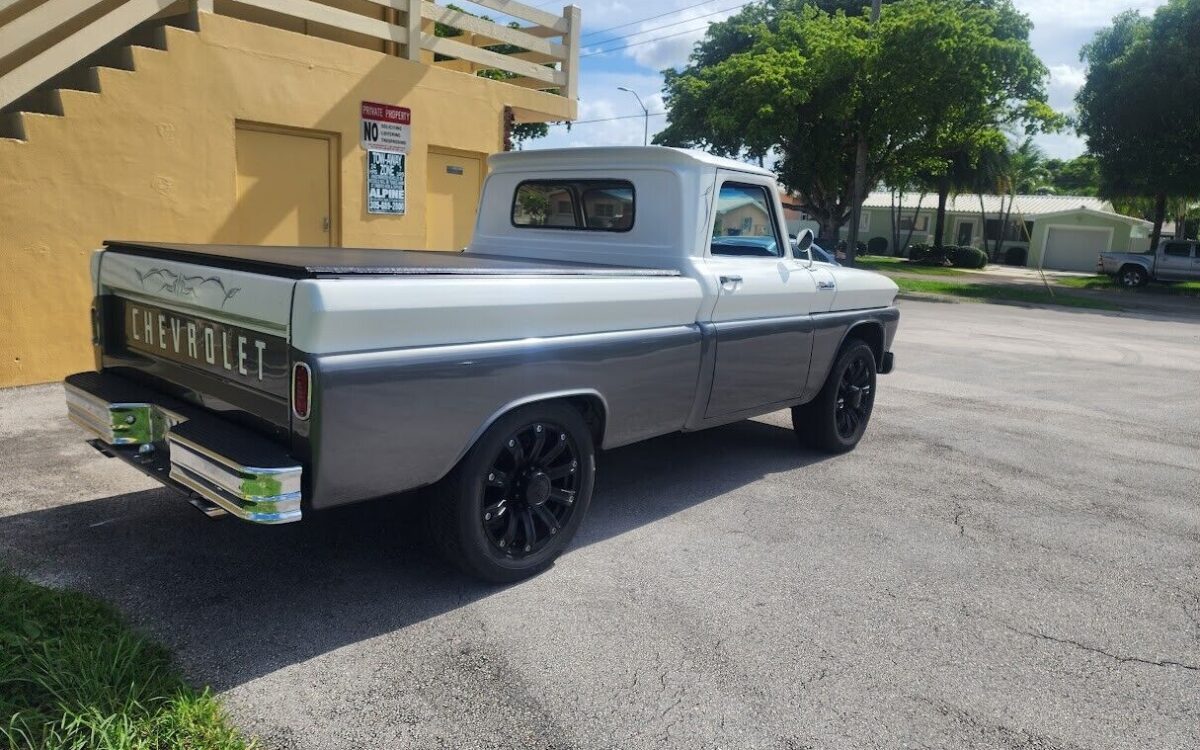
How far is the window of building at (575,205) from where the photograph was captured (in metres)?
5.04

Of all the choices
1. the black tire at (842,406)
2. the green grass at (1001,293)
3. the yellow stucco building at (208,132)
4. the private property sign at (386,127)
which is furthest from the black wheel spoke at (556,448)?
the green grass at (1001,293)

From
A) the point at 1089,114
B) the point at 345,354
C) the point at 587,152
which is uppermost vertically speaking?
the point at 1089,114

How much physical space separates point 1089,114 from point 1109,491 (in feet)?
88.9

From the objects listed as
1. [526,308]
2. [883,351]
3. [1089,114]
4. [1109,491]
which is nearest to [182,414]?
[526,308]

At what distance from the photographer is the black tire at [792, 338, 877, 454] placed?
19.8 feet

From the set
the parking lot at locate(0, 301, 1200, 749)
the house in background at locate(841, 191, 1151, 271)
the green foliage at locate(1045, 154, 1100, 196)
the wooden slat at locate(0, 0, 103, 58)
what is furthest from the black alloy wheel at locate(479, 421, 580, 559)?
the green foliage at locate(1045, 154, 1100, 196)

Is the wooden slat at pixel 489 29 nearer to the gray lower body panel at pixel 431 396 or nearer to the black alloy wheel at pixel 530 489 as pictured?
the gray lower body panel at pixel 431 396

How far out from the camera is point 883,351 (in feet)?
21.5

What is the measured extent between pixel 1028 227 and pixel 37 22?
2053 inches

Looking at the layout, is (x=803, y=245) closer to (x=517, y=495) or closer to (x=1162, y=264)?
(x=517, y=495)

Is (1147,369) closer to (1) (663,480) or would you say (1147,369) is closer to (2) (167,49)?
(1) (663,480)

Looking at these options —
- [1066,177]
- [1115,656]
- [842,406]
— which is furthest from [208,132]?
[1066,177]

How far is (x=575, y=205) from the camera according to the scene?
5.33m

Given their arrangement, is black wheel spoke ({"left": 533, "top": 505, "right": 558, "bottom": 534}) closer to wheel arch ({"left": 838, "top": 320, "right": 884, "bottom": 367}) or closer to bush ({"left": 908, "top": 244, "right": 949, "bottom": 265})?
wheel arch ({"left": 838, "top": 320, "right": 884, "bottom": 367})
